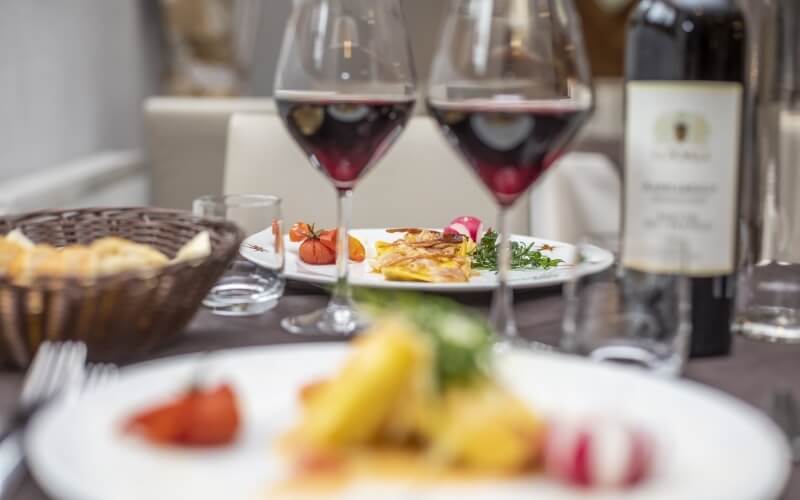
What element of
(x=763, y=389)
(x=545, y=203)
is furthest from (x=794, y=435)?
(x=545, y=203)

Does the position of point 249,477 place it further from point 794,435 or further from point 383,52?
point 383,52

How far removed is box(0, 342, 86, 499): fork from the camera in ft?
2.07

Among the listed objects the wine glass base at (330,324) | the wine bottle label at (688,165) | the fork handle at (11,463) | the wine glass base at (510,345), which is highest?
the wine bottle label at (688,165)

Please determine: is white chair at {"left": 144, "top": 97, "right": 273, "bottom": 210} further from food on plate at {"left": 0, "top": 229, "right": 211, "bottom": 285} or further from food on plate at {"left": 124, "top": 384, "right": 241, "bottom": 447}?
food on plate at {"left": 124, "top": 384, "right": 241, "bottom": 447}

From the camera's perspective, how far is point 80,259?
812 millimetres

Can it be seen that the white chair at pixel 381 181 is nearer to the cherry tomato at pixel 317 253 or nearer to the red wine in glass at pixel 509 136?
the cherry tomato at pixel 317 253

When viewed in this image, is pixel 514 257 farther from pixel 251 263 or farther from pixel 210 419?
pixel 210 419

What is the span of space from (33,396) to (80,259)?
0.18 meters

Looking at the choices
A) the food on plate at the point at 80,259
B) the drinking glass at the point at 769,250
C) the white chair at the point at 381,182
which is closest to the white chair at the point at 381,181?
the white chair at the point at 381,182

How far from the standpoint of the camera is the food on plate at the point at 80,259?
2.60 feet

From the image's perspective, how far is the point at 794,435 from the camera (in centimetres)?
67

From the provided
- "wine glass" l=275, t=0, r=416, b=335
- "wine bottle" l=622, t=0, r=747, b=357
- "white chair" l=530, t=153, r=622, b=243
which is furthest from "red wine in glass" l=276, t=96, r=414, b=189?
"white chair" l=530, t=153, r=622, b=243

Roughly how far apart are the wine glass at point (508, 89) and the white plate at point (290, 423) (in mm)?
185

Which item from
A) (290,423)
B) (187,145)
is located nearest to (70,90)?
(187,145)
